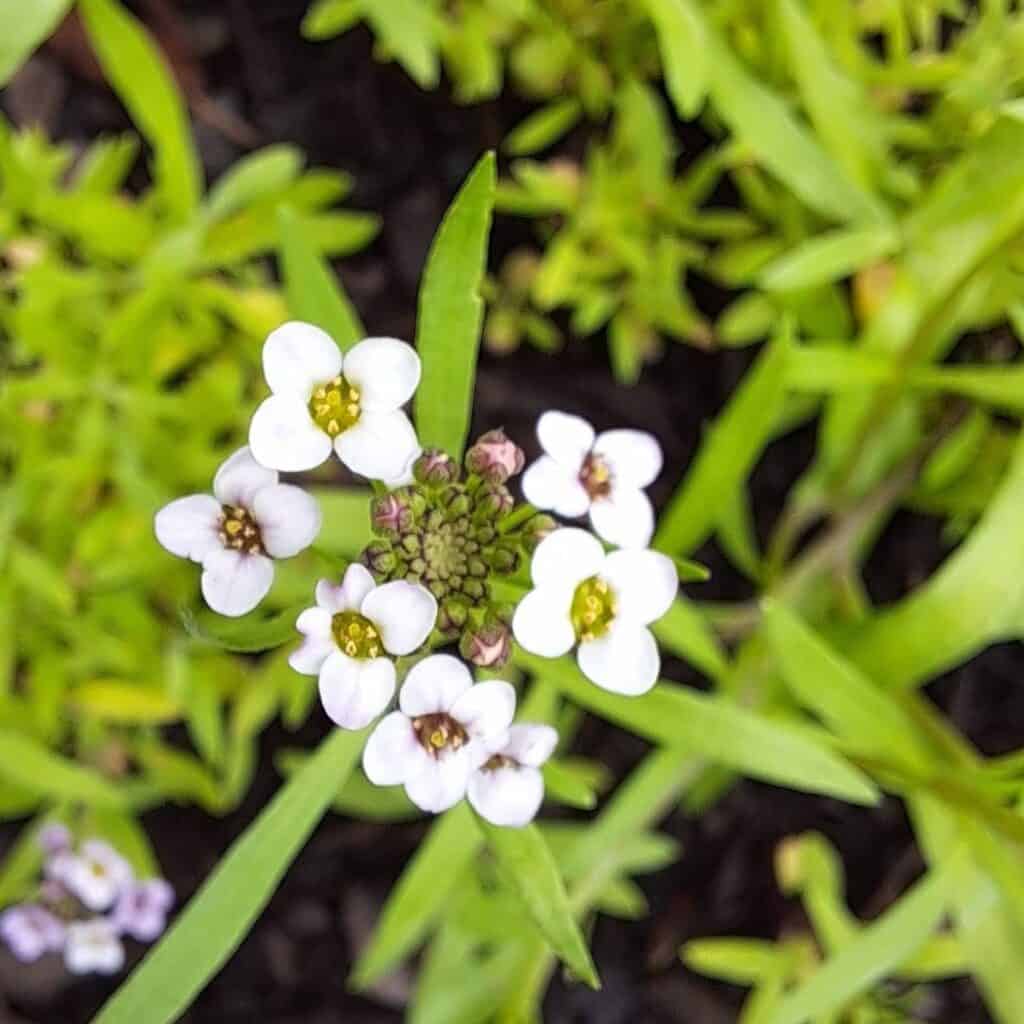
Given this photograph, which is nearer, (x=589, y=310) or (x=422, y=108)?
(x=589, y=310)

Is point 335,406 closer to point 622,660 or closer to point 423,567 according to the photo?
point 423,567

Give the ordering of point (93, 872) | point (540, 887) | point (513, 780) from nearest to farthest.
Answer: point (513, 780) → point (540, 887) → point (93, 872)

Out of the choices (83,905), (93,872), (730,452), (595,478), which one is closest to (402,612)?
(595,478)

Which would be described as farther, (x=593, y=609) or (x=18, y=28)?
(x=18, y=28)

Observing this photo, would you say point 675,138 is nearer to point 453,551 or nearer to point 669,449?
point 669,449

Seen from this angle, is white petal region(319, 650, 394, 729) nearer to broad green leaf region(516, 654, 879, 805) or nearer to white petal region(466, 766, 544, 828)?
white petal region(466, 766, 544, 828)

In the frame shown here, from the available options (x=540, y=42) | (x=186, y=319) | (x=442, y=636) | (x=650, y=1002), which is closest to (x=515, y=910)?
(x=650, y=1002)
